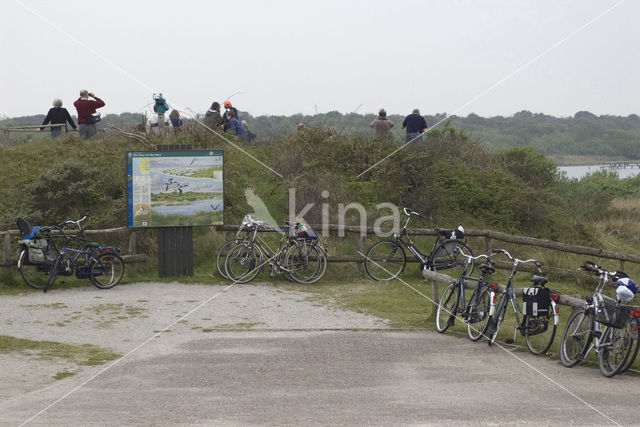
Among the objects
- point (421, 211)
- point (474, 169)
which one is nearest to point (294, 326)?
point (421, 211)

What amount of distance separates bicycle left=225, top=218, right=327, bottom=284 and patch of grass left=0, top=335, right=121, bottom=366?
577 centimetres

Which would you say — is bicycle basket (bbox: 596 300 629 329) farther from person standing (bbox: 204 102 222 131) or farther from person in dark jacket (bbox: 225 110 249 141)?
person in dark jacket (bbox: 225 110 249 141)

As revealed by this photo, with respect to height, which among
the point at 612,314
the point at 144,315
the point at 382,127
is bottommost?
the point at 144,315

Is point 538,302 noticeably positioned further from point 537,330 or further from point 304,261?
point 304,261

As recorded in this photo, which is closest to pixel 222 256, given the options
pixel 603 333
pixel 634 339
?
pixel 603 333

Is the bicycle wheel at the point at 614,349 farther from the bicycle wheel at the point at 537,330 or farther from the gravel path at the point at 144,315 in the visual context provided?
the gravel path at the point at 144,315

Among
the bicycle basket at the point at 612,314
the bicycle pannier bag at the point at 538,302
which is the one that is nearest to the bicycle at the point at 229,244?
the bicycle pannier bag at the point at 538,302

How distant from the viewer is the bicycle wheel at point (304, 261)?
16.5 metres

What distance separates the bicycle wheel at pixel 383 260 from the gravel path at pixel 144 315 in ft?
7.65

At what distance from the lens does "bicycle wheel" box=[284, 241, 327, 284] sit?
54.1 ft

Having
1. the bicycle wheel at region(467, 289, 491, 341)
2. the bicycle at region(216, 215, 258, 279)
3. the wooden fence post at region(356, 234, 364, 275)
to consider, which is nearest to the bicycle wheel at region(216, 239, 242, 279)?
the bicycle at region(216, 215, 258, 279)

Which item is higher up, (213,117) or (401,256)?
(213,117)

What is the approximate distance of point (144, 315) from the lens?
13.1m

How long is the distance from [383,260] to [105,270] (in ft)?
18.9
